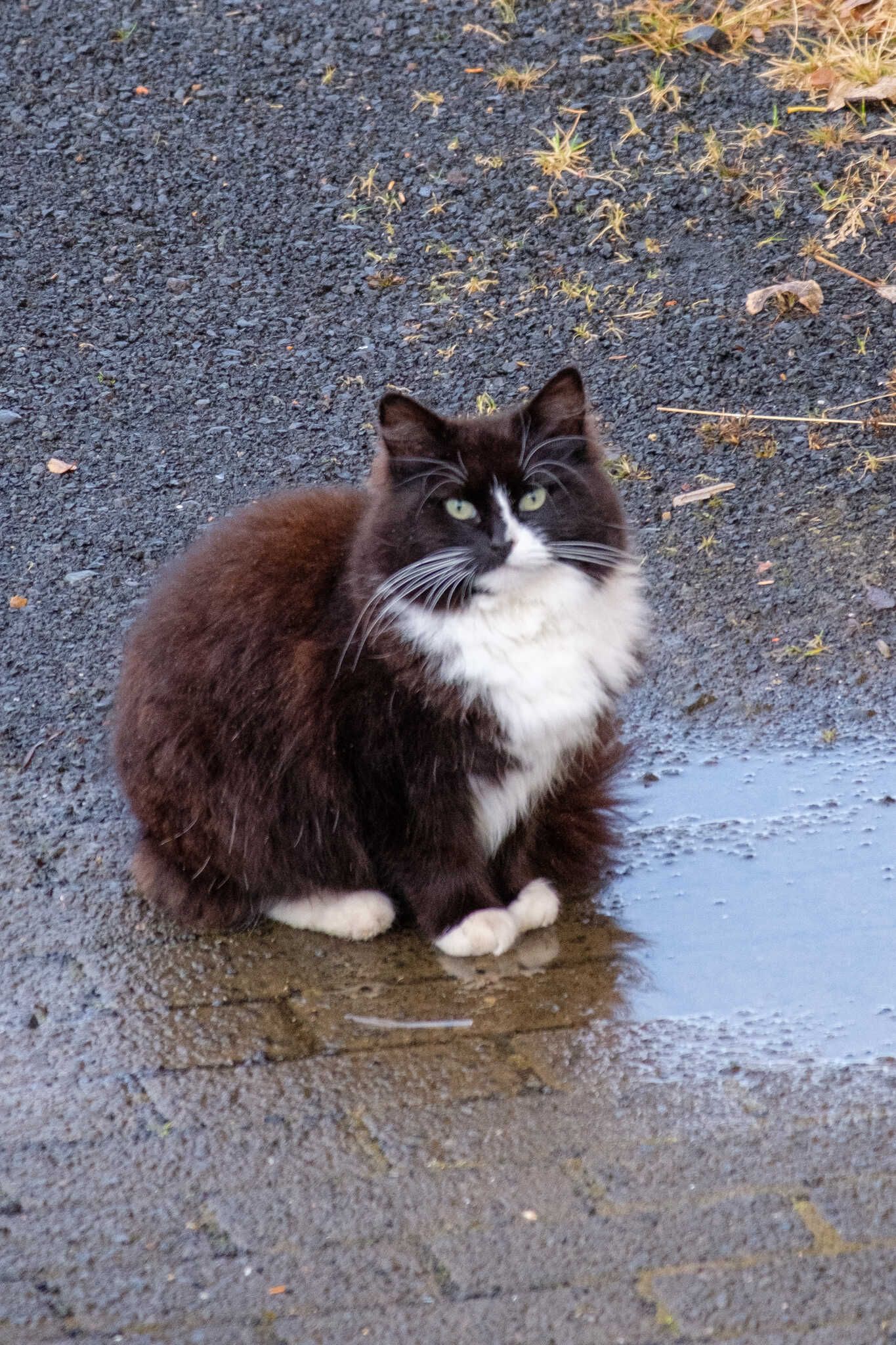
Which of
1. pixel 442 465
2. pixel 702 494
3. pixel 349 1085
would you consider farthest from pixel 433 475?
pixel 702 494

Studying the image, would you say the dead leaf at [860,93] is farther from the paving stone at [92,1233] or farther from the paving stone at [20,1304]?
the paving stone at [20,1304]

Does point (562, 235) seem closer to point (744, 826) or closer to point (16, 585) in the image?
point (16, 585)

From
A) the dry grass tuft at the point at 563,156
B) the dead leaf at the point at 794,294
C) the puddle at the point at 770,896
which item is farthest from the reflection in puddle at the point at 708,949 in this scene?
the dry grass tuft at the point at 563,156

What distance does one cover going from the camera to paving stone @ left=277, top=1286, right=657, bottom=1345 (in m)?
2.13

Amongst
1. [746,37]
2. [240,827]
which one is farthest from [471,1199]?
[746,37]

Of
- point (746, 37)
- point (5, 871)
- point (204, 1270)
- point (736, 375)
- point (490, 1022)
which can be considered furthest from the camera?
point (746, 37)

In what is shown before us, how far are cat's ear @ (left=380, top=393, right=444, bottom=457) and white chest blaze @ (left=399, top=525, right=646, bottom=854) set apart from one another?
0.32 meters

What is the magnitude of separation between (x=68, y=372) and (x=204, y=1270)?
4.05m

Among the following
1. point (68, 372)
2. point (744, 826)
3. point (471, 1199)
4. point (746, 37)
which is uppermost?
point (746, 37)

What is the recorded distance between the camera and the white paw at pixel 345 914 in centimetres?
325

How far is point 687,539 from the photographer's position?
4676mm

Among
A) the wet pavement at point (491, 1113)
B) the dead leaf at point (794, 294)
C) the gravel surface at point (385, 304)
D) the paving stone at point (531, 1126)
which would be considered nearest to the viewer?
the wet pavement at point (491, 1113)

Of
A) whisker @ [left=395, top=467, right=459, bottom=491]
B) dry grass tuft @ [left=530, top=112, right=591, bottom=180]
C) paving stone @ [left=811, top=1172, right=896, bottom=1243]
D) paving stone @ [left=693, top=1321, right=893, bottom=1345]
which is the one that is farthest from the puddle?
dry grass tuft @ [left=530, top=112, right=591, bottom=180]

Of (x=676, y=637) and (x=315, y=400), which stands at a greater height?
(x=315, y=400)
